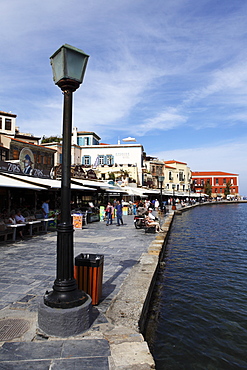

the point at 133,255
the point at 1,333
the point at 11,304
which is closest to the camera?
the point at 1,333

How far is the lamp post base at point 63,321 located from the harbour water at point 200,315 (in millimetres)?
1264

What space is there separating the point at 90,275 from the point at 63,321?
3.57ft

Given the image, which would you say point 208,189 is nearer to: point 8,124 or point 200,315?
point 8,124

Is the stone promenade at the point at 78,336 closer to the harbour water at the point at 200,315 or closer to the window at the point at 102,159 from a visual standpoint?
the harbour water at the point at 200,315

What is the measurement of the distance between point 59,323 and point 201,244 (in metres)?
10.7

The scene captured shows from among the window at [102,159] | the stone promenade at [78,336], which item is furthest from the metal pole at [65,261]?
the window at [102,159]

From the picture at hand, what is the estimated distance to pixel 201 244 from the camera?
42.1 feet

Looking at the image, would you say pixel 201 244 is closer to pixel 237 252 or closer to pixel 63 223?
pixel 237 252

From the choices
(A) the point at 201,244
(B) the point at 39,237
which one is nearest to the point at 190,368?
(B) the point at 39,237

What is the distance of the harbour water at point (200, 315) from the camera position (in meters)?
3.86

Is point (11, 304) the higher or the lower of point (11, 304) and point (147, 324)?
the higher

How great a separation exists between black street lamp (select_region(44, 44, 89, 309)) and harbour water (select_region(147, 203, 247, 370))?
157cm

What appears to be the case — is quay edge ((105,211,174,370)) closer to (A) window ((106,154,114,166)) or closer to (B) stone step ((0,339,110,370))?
(B) stone step ((0,339,110,370))

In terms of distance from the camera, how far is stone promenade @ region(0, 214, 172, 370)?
2.69m
